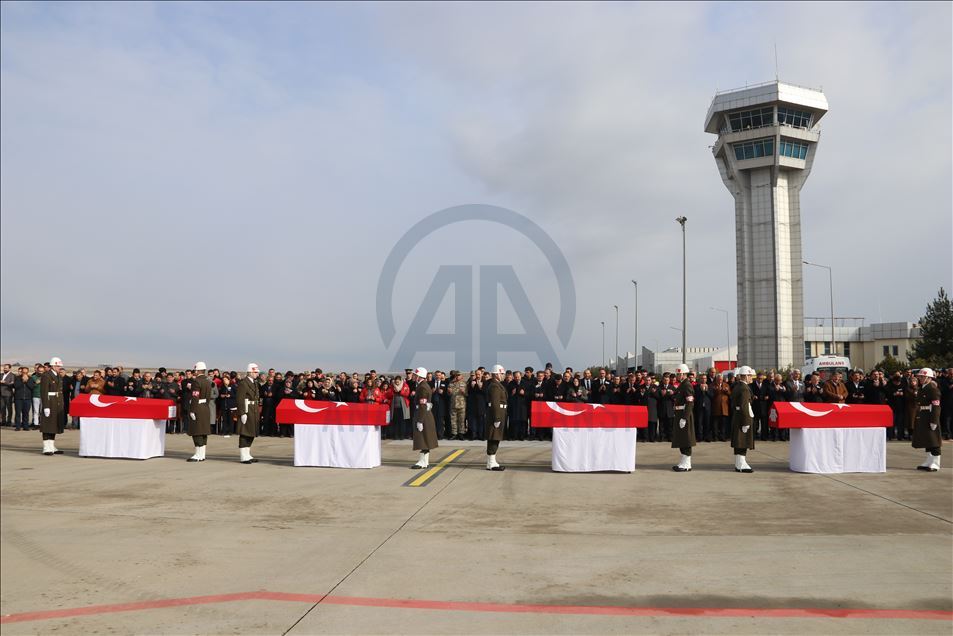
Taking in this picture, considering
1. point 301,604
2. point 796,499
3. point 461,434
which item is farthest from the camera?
point 461,434

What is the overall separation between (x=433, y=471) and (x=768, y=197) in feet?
237

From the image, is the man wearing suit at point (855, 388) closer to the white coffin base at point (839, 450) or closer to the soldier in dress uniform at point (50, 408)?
the white coffin base at point (839, 450)

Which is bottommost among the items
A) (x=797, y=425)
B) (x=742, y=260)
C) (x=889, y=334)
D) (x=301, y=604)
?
(x=301, y=604)

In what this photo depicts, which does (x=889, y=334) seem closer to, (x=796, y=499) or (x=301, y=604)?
(x=796, y=499)

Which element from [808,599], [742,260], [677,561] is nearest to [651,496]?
[677,561]

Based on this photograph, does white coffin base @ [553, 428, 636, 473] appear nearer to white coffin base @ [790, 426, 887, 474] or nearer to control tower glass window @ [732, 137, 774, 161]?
white coffin base @ [790, 426, 887, 474]

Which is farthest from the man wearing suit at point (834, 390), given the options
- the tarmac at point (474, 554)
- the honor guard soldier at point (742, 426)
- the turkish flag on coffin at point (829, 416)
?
the honor guard soldier at point (742, 426)

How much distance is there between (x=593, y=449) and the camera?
1391 cm

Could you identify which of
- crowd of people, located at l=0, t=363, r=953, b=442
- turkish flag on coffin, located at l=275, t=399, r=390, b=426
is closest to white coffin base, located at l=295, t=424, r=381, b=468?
turkish flag on coffin, located at l=275, t=399, r=390, b=426

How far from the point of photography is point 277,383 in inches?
848

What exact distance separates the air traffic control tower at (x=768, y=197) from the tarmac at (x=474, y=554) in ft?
224

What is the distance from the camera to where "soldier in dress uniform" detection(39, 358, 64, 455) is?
15.9 m

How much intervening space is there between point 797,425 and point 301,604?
11.1 meters

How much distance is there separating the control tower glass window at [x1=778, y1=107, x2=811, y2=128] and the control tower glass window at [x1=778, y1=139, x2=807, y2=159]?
6.13ft
